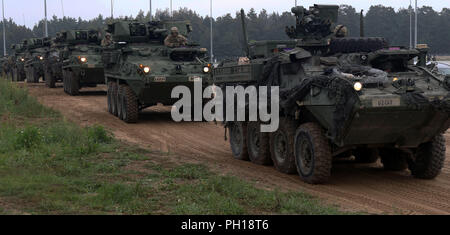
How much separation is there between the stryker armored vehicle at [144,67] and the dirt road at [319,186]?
0.64 metres

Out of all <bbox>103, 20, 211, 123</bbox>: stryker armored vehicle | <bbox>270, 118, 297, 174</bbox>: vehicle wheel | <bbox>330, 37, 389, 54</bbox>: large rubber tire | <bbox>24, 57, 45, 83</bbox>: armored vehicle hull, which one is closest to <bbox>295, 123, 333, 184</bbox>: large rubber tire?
<bbox>270, 118, 297, 174</bbox>: vehicle wheel

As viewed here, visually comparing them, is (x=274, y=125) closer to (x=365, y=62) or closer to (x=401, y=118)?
(x=365, y=62)

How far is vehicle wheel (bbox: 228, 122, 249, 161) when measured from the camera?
441 inches

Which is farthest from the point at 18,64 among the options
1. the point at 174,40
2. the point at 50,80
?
the point at 174,40

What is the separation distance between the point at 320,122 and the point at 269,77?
5.78 ft

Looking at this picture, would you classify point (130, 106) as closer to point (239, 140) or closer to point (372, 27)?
point (239, 140)

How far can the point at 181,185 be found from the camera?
27.8 ft

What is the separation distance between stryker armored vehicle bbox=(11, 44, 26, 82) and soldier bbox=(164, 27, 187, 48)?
18.9m

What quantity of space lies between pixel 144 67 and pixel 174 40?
7.12 feet

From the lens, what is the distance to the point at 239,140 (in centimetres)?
1148

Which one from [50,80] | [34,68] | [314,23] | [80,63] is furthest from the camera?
[34,68]

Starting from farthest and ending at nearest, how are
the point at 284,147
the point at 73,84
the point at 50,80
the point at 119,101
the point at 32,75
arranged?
the point at 32,75 → the point at 50,80 → the point at 73,84 → the point at 119,101 → the point at 284,147

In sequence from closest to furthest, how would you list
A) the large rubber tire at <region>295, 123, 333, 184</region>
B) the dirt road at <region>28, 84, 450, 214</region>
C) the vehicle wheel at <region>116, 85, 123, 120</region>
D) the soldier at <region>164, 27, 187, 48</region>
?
the dirt road at <region>28, 84, 450, 214</region>, the large rubber tire at <region>295, 123, 333, 184</region>, the vehicle wheel at <region>116, 85, 123, 120</region>, the soldier at <region>164, 27, 187, 48</region>

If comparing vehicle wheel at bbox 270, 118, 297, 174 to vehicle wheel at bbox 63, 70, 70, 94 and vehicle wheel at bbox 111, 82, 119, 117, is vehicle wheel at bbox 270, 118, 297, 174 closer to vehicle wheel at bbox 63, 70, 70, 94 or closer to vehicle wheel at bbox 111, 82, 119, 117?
vehicle wheel at bbox 111, 82, 119, 117
